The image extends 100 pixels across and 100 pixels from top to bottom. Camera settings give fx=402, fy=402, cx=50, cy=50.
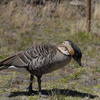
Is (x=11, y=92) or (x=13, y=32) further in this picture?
(x=13, y=32)

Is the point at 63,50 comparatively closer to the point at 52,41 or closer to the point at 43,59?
the point at 43,59

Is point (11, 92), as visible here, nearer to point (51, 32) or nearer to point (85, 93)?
point (85, 93)

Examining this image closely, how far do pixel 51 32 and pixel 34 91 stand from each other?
6.72m

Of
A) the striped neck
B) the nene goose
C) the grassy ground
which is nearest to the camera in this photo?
the nene goose

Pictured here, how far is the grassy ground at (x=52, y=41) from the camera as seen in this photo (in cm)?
769

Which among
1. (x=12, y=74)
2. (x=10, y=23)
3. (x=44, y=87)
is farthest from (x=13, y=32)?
(x=44, y=87)

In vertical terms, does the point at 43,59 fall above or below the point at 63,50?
below

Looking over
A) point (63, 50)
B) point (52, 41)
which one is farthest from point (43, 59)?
point (52, 41)

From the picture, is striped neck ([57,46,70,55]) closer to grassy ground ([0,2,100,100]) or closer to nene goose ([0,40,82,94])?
nene goose ([0,40,82,94])

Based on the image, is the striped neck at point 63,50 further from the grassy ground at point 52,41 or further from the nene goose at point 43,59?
the grassy ground at point 52,41

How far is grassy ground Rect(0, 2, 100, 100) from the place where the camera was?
769cm

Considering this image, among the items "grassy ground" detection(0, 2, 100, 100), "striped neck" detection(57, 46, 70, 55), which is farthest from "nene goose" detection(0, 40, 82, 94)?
"grassy ground" detection(0, 2, 100, 100)

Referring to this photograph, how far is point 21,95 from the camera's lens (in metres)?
7.35

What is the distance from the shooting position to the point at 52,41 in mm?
12930
